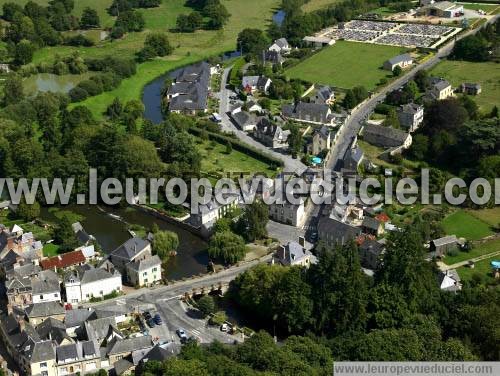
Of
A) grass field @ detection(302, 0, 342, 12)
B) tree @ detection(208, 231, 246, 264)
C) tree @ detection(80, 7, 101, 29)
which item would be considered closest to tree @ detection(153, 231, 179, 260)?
tree @ detection(208, 231, 246, 264)

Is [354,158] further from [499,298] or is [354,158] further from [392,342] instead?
[392,342]

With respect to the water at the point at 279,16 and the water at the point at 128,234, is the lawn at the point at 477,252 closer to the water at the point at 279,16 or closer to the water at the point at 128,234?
the water at the point at 128,234

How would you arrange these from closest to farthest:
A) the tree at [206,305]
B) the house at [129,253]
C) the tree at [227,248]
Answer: the tree at [206,305] < the house at [129,253] < the tree at [227,248]

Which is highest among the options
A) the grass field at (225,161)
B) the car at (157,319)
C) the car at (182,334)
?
the grass field at (225,161)

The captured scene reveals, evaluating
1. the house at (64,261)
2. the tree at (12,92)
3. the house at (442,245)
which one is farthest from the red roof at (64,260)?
the tree at (12,92)

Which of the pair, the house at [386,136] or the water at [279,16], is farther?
the water at [279,16]

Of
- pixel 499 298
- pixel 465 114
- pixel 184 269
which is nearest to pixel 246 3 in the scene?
pixel 465 114
